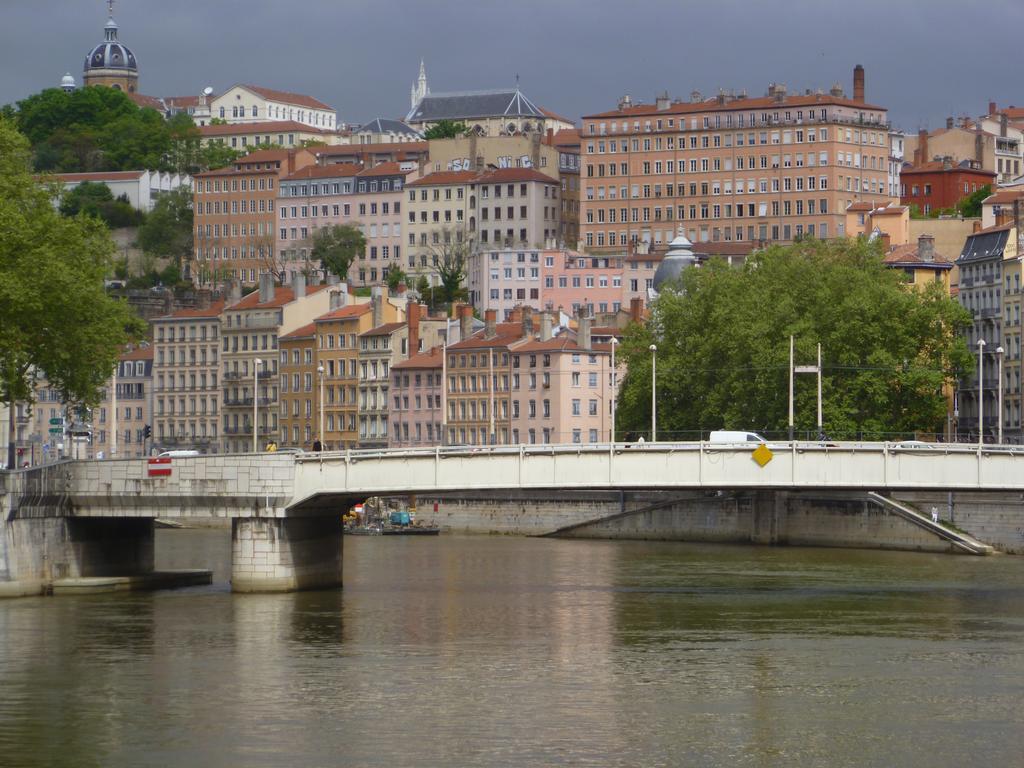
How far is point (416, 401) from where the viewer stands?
468 ft

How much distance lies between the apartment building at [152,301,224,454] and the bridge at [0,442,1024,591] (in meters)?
85.3

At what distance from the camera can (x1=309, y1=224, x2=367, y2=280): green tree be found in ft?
646

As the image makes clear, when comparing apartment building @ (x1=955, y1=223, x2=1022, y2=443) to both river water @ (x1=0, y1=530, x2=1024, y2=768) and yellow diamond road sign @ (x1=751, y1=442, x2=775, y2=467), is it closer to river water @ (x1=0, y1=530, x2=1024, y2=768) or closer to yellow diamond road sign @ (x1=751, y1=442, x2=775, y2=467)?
river water @ (x1=0, y1=530, x2=1024, y2=768)

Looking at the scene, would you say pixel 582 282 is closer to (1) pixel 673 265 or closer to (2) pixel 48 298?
(1) pixel 673 265

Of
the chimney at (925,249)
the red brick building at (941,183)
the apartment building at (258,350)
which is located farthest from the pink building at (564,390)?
the red brick building at (941,183)

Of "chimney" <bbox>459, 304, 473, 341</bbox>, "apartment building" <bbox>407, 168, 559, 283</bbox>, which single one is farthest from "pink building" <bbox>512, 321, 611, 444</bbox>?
"apartment building" <bbox>407, 168, 559, 283</bbox>

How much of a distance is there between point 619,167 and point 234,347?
1742 inches

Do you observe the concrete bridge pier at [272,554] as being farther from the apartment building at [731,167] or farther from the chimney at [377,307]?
the apartment building at [731,167]

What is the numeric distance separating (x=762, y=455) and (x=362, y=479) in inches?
405

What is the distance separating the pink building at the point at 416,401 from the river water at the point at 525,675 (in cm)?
6197

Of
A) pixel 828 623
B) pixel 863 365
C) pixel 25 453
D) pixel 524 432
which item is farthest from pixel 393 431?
pixel 828 623

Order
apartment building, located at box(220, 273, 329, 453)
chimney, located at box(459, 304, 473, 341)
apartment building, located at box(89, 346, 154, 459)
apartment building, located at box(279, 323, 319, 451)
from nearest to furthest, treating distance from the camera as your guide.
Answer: chimney, located at box(459, 304, 473, 341), apartment building, located at box(279, 323, 319, 451), apartment building, located at box(220, 273, 329, 453), apartment building, located at box(89, 346, 154, 459)

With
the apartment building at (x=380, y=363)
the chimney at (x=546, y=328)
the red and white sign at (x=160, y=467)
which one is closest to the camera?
the red and white sign at (x=160, y=467)

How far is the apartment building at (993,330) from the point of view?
398ft
